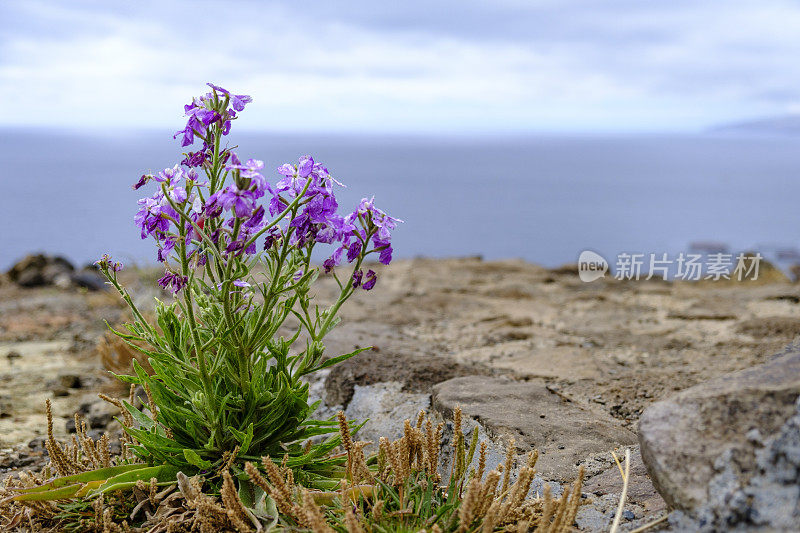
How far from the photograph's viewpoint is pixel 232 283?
223cm

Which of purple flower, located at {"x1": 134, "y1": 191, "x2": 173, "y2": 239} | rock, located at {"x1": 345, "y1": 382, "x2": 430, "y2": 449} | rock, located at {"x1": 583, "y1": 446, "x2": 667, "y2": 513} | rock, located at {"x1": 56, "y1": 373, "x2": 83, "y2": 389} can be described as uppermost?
purple flower, located at {"x1": 134, "y1": 191, "x2": 173, "y2": 239}

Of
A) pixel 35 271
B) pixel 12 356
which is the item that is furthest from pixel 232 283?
pixel 35 271

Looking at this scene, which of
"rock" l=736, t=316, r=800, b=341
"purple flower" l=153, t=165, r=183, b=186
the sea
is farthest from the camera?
the sea

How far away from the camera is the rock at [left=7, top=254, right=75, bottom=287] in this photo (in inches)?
328

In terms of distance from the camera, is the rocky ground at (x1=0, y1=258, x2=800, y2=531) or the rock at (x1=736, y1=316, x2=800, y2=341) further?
the rock at (x1=736, y1=316, x2=800, y2=341)

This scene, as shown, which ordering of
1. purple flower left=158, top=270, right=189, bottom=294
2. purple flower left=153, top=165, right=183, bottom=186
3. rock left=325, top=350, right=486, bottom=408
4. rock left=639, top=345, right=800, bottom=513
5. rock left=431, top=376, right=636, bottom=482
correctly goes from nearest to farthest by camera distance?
rock left=639, top=345, right=800, bottom=513, purple flower left=153, top=165, right=183, bottom=186, purple flower left=158, top=270, right=189, bottom=294, rock left=431, top=376, right=636, bottom=482, rock left=325, top=350, right=486, bottom=408

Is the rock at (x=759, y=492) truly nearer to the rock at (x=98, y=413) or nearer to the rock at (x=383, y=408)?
the rock at (x=383, y=408)

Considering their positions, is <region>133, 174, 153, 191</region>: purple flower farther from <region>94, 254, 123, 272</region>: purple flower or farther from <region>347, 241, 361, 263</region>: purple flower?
<region>347, 241, 361, 263</region>: purple flower

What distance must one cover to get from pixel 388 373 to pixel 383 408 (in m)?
0.28

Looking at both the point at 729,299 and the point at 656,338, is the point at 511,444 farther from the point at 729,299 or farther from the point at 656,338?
the point at 729,299

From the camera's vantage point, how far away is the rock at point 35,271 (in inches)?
328

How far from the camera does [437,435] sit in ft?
7.50

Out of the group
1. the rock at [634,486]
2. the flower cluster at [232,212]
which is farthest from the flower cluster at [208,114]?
the rock at [634,486]

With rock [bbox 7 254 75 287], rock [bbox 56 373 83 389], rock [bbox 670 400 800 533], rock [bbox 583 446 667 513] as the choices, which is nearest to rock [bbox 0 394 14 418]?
rock [bbox 56 373 83 389]
